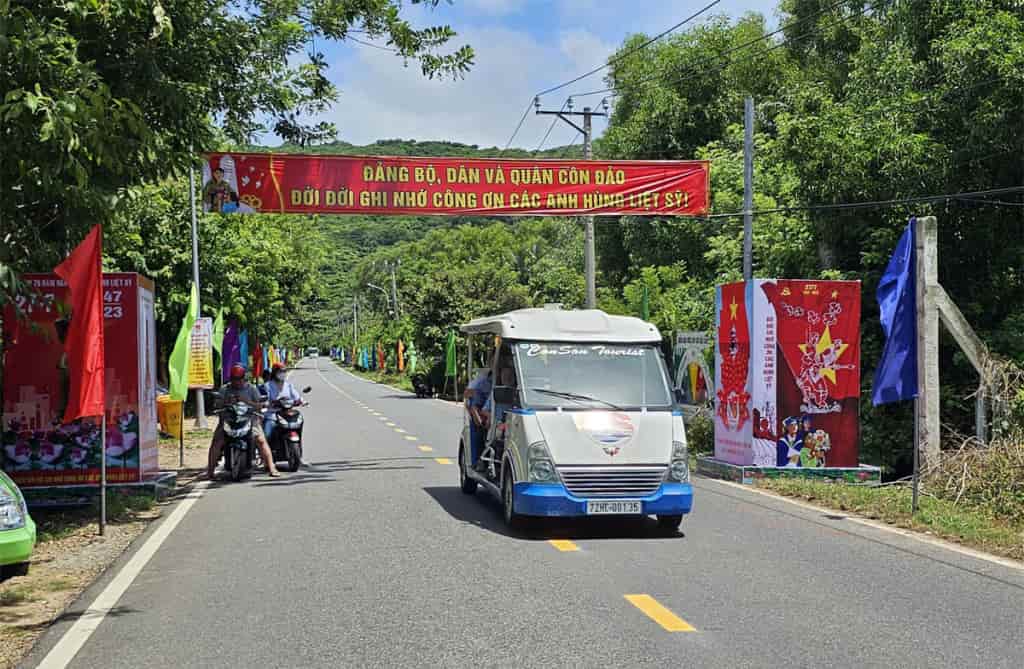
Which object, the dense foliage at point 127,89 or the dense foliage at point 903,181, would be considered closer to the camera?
the dense foliage at point 127,89

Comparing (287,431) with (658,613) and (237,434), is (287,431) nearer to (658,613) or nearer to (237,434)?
(237,434)

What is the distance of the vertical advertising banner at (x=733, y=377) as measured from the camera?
1652 cm

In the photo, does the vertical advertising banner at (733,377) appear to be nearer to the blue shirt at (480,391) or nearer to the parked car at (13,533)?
the blue shirt at (480,391)

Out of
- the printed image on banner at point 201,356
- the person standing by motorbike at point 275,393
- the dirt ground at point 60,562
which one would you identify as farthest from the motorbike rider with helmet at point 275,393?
the printed image on banner at point 201,356

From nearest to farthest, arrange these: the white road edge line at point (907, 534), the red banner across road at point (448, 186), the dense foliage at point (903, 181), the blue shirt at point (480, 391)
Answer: the white road edge line at point (907, 534) → the blue shirt at point (480, 391) → the red banner across road at point (448, 186) → the dense foliage at point (903, 181)

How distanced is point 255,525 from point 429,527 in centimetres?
193

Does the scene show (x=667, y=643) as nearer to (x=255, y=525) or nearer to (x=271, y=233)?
(x=255, y=525)

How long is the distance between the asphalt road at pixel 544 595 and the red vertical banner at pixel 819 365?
3.39 m

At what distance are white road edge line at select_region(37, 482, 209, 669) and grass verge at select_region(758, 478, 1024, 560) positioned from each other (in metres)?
7.52

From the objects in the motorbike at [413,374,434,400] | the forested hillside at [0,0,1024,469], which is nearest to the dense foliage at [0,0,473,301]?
the forested hillside at [0,0,1024,469]

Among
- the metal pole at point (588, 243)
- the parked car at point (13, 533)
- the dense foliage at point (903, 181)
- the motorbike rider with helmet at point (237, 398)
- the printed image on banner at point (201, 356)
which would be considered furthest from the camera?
the metal pole at point (588, 243)

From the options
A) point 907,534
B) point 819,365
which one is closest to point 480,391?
point 907,534

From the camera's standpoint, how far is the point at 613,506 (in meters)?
10.7

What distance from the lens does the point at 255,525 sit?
11.9 meters
